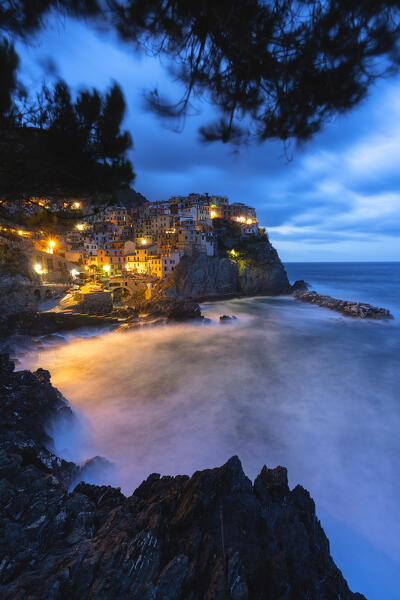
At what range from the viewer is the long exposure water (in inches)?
218

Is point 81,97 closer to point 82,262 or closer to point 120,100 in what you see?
point 120,100

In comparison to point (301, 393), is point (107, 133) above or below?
above

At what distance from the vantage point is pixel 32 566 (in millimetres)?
2432

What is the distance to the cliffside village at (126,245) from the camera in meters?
32.9

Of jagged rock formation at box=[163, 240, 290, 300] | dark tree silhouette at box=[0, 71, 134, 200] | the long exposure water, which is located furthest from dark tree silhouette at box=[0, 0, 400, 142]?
jagged rock formation at box=[163, 240, 290, 300]

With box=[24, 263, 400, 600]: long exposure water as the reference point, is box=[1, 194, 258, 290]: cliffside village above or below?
above

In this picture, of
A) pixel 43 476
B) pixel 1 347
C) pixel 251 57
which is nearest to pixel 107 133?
pixel 251 57

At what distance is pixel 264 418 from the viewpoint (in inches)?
359

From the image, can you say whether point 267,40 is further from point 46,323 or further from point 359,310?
point 359,310

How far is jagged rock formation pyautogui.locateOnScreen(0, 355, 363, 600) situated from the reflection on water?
2.70 metres

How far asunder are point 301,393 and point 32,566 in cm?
1120

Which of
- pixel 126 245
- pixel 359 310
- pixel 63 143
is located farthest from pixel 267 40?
pixel 126 245

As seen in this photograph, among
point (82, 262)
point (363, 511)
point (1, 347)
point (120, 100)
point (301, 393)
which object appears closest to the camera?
point (120, 100)

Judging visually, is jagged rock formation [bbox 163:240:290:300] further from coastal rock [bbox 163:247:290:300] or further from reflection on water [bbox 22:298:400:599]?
reflection on water [bbox 22:298:400:599]
